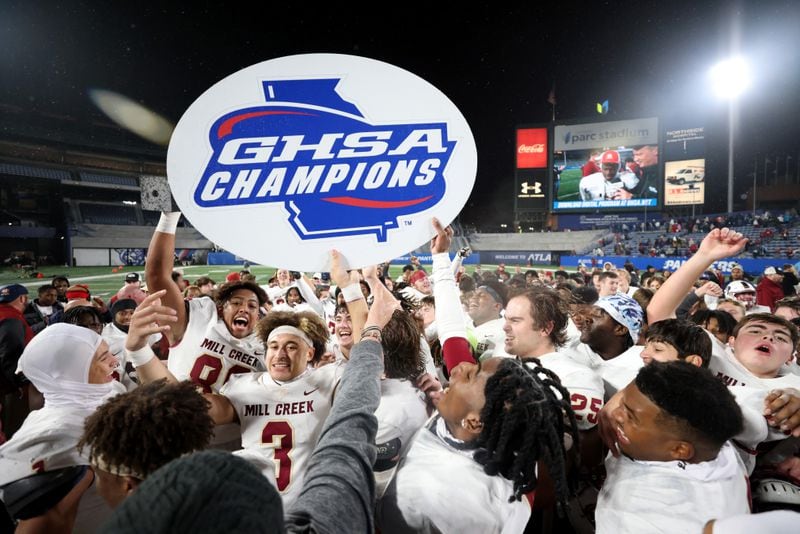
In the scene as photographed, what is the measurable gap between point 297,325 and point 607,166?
42489 mm

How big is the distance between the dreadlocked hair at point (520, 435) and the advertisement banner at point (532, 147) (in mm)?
41859

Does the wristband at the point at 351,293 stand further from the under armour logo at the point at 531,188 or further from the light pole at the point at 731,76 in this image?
the under armour logo at the point at 531,188

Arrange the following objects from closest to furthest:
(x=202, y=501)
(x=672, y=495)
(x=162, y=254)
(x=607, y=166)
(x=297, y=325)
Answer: (x=202, y=501), (x=672, y=495), (x=162, y=254), (x=297, y=325), (x=607, y=166)

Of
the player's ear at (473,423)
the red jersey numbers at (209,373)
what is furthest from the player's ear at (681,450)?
the red jersey numbers at (209,373)

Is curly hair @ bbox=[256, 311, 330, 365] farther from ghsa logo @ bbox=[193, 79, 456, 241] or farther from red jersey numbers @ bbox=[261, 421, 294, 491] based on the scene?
ghsa logo @ bbox=[193, 79, 456, 241]

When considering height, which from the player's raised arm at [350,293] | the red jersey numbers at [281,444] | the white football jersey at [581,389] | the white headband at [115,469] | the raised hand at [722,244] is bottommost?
the red jersey numbers at [281,444]

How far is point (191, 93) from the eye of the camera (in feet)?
141

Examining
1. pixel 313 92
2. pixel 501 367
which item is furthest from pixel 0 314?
pixel 501 367

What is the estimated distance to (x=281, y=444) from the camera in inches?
78.1

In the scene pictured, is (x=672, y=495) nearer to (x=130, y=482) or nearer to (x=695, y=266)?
(x=695, y=266)

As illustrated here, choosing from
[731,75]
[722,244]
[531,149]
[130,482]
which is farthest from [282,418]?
[531,149]

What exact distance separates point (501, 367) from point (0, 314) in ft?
15.7

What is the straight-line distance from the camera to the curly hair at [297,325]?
2572 millimetres

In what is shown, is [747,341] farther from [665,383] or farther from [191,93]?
[191,93]
